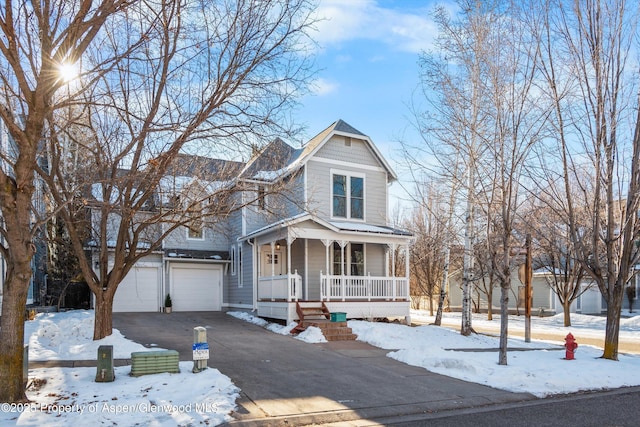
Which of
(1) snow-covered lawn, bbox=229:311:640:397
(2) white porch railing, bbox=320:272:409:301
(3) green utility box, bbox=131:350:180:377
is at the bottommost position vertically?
(1) snow-covered lawn, bbox=229:311:640:397

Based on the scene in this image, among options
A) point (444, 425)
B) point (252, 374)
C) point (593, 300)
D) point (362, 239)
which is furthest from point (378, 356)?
point (593, 300)

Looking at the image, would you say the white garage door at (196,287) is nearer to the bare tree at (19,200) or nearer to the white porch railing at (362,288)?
the white porch railing at (362,288)

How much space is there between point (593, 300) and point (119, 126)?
3289cm

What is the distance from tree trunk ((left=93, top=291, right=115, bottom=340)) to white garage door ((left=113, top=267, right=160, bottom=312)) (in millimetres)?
9183

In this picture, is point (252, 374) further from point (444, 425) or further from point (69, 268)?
point (69, 268)

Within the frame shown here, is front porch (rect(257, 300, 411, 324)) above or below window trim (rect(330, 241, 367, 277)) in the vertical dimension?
below

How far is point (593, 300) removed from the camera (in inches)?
1344

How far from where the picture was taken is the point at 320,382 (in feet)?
30.8

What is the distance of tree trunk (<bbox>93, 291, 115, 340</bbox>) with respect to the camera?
1189 cm

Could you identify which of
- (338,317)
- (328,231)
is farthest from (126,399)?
(328,231)

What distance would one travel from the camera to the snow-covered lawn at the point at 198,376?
22.0 feet

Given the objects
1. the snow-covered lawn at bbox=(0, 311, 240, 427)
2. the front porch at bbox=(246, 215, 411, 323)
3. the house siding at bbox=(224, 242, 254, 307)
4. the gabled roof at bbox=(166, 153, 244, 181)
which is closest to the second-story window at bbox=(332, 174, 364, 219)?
the front porch at bbox=(246, 215, 411, 323)

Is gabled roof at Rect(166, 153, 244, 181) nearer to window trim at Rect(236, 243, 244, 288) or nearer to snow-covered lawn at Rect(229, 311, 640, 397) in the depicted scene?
snow-covered lawn at Rect(229, 311, 640, 397)

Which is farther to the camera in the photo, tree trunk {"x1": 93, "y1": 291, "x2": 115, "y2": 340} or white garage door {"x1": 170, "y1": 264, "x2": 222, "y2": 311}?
white garage door {"x1": 170, "y1": 264, "x2": 222, "y2": 311}
